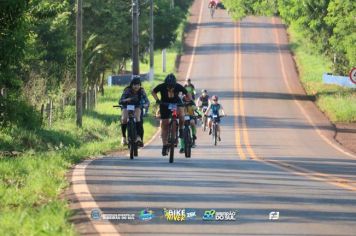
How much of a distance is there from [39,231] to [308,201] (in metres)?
4.10

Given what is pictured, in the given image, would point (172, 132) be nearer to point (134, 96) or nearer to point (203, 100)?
point (134, 96)

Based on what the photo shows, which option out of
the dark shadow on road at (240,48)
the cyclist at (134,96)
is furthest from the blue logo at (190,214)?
the dark shadow on road at (240,48)

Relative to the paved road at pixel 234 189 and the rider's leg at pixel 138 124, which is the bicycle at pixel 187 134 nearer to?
the paved road at pixel 234 189

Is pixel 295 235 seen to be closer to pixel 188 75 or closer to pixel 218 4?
pixel 188 75

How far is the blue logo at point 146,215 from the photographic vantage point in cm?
1062

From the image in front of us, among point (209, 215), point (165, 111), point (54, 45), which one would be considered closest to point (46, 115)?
point (54, 45)

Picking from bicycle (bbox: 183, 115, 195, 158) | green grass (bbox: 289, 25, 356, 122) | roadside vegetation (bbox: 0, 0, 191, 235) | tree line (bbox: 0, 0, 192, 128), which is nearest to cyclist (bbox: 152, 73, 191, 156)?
bicycle (bbox: 183, 115, 195, 158)

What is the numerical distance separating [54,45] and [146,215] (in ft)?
106

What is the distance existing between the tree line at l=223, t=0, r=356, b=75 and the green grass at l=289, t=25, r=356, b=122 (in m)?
1.53

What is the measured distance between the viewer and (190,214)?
10.9m

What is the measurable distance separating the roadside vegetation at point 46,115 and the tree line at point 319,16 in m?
7.88

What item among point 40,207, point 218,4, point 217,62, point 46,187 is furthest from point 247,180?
point 218,4

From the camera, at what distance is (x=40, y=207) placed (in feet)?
37.7

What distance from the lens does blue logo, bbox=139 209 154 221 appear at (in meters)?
10.6
